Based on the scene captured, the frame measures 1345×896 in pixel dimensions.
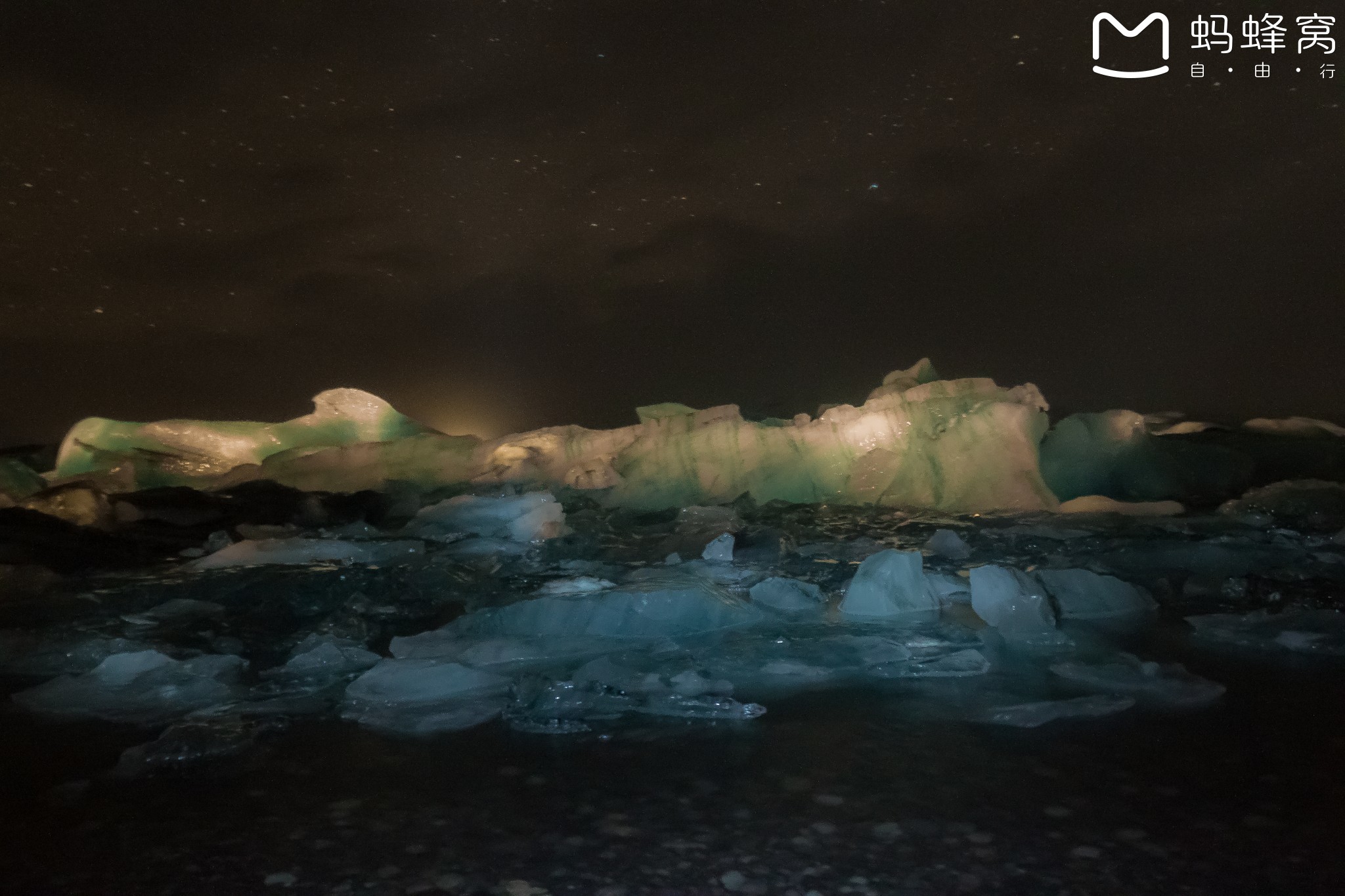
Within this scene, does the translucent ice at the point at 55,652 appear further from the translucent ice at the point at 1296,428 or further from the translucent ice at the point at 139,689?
the translucent ice at the point at 1296,428

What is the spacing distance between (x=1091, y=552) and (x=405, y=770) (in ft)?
10.4

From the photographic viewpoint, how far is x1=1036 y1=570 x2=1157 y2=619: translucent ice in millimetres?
2719

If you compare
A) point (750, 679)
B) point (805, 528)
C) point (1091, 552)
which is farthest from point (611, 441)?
point (750, 679)

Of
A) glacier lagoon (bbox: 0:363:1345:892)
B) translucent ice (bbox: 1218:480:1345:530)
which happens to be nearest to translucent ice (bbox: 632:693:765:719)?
glacier lagoon (bbox: 0:363:1345:892)

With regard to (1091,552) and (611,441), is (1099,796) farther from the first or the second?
(611,441)

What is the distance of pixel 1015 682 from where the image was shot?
2.03 m

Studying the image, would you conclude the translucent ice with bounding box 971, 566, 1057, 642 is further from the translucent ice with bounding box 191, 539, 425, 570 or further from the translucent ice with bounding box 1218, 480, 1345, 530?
the translucent ice with bounding box 1218, 480, 1345, 530

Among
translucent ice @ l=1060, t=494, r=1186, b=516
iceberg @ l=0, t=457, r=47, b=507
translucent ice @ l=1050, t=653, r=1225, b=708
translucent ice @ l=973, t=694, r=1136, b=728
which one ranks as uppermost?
iceberg @ l=0, t=457, r=47, b=507

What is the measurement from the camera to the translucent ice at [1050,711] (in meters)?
1.76

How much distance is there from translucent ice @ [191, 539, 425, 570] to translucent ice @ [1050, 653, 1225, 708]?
310 centimetres

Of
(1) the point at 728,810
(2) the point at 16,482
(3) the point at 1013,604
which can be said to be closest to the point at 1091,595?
(3) the point at 1013,604

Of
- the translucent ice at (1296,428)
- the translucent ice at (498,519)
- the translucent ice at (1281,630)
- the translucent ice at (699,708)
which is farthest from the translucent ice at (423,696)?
the translucent ice at (1296,428)

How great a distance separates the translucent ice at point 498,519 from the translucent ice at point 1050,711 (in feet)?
11.4

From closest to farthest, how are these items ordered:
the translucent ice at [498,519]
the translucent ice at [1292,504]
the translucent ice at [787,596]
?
the translucent ice at [787,596] < the translucent ice at [1292,504] < the translucent ice at [498,519]
